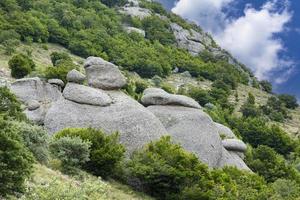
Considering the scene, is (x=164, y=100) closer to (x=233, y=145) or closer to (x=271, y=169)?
(x=233, y=145)

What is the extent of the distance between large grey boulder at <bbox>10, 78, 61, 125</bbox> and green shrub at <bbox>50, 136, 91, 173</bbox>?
11631 mm

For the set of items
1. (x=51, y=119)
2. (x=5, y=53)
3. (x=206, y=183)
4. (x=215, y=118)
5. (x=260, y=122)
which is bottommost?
(x=5, y=53)

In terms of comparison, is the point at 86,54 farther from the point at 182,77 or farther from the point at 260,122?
the point at 260,122

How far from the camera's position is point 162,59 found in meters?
119

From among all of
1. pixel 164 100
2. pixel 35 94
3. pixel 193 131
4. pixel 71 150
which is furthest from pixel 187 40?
pixel 71 150

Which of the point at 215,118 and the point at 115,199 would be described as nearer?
the point at 115,199

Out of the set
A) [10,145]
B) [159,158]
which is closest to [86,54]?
[159,158]

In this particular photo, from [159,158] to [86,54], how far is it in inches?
2909

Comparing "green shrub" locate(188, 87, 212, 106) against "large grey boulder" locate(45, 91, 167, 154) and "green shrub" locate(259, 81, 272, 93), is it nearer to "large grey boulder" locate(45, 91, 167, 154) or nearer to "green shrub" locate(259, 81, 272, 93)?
"green shrub" locate(259, 81, 272, 93)

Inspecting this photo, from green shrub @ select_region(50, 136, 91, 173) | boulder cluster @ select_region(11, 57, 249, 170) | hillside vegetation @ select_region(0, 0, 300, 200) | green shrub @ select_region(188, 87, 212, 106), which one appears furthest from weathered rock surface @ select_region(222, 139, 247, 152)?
green shrub @ select_region(188, 87, 212, 106)

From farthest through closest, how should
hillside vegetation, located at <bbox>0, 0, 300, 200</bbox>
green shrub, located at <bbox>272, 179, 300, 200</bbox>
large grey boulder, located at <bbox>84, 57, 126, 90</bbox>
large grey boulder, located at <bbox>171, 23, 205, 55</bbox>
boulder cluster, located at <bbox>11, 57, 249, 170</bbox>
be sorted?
1. large grey boulder, located at <bbox>171, 23, 205, 55</bbox>
2. large grey boulder, located at <bbox>84, 57, 126, 90</bbox>
3. green shrub, located at <bbox>272, 179, 300, 200</bbox>
4. boulder cluster, located at <bbox>11, 57, 249, 170</bbox>
5. hillside vegetation, located at <bbox>0, 0, 300, 200</bbox>

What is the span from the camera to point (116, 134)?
3222cm

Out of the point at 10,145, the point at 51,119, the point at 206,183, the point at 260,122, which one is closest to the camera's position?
the point at 10,145

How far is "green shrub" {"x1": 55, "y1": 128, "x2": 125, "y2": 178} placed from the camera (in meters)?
28.3
